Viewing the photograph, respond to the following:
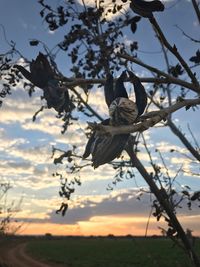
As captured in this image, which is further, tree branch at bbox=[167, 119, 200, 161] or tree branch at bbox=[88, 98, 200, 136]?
tree branch at bbox=[167, 119, 200, 161]

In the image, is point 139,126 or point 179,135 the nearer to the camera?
point 139,126

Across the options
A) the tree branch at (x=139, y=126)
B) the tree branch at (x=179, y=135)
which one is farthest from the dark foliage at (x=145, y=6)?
the tree branch at (x=179, y=135)

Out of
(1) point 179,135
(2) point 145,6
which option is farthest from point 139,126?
(1) point 179,135

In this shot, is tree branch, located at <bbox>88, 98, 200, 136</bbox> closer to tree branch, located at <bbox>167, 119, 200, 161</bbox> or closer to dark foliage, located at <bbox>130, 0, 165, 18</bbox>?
dark foliage, located at <bbox>130, 0, 165, 18</bbox>

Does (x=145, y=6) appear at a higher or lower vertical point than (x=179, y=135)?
lower

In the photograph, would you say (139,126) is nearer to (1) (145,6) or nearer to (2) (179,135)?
(1) (145,6)

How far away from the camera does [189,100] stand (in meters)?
1.78

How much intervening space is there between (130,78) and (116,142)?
0.84 feet

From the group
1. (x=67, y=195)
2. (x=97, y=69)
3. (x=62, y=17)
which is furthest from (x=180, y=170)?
(x=67, y=195)

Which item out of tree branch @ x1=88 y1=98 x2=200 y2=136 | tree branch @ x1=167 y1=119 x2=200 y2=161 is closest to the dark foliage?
tree branch @ x1=88 y1=98 x2=200 y2=136

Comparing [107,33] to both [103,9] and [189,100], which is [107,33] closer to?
[103,9]

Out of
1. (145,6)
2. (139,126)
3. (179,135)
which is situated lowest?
(139,126)

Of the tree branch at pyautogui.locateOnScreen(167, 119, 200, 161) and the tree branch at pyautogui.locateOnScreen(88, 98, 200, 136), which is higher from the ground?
the tree branch at pyautogui.locateOnScreen(167, 119, 200, 161)

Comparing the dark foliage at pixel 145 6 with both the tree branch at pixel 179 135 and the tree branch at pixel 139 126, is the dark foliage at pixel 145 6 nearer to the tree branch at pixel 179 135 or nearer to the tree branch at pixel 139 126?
the tree branch at pixel 139 126
